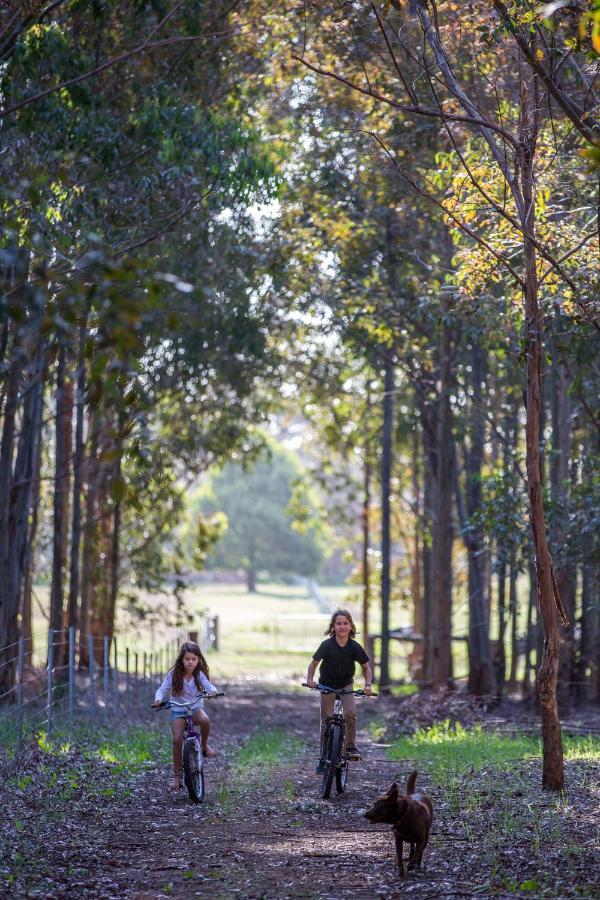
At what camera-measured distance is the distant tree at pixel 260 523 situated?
86438 millimetres

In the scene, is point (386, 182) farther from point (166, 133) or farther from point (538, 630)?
point (538, 630)

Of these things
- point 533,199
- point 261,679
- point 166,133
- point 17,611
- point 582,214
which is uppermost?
point 166,133

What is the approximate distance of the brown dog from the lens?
25.0 ft

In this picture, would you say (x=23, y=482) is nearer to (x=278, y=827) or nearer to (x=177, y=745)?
(x=177, y=745)

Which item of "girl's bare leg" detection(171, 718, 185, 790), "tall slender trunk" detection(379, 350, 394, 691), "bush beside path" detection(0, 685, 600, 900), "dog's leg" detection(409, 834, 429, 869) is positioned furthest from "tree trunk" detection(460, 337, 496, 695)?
"dog's leg" detection(409, 834, 429, 869)

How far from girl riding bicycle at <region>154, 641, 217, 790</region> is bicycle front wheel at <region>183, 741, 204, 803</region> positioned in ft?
0.87

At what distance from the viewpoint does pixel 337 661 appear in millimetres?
11867

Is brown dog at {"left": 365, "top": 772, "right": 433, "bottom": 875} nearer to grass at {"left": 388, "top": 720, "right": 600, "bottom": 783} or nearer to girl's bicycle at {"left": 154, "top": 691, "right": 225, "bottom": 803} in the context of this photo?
girl's bicycle at {"left": 154, "top": 691, "right": 225, "bottom": 803}

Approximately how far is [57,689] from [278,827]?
10.9 m

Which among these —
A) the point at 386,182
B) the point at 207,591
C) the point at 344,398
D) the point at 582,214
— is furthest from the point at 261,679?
the point at 207,591

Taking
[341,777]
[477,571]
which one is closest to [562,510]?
[477,571]

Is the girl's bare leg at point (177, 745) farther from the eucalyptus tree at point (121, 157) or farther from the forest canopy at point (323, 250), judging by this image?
the forest canopy at point (323, 250)

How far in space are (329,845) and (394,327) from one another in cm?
1362

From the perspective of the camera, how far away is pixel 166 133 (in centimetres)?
1688
